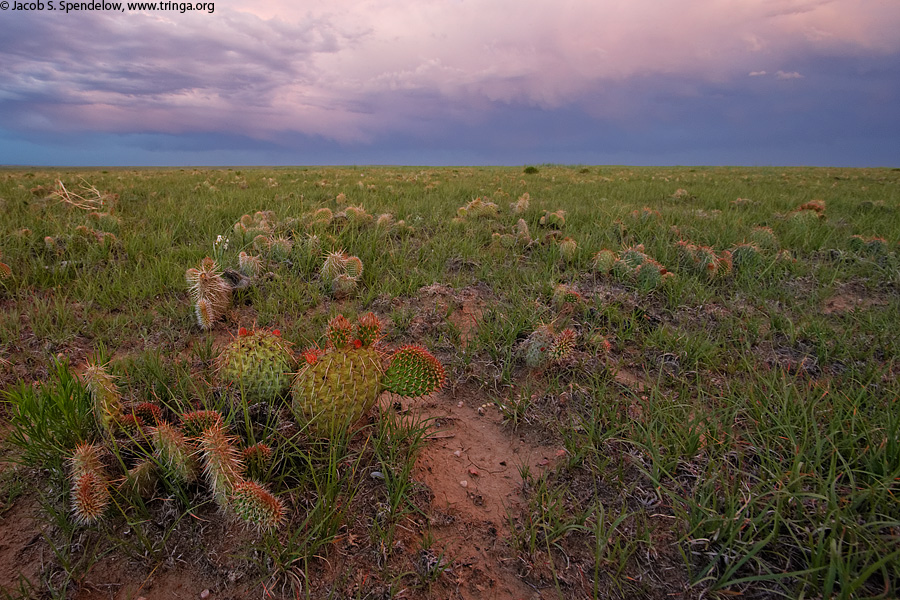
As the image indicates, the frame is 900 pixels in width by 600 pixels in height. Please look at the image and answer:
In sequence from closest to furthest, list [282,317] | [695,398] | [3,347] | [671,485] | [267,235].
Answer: [671,485]
[695,398]
[3,347]
[282,317]
[267,235]

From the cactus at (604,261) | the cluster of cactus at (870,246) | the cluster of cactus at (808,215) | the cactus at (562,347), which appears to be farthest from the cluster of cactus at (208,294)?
the cluster of cactus at (808,215)

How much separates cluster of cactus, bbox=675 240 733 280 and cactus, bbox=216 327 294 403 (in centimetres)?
349

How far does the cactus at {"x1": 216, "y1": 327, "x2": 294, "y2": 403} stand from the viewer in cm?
197

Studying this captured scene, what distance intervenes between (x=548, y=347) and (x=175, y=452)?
1792 mm

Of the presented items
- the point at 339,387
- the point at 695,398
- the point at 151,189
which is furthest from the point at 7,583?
the point at 151,189

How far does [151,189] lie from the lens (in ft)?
26.3

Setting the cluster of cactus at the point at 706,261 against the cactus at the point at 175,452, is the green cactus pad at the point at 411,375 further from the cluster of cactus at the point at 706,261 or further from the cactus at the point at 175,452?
the cluster of cactus at the point at 706,261

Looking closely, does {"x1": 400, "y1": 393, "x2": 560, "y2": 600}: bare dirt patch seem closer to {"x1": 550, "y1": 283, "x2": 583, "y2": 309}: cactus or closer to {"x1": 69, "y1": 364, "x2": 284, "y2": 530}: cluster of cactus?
{"x1": 69, "y1": 364, "x2": 284, "y2": 530}: cluster of cactus

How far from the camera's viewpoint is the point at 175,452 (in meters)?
1.57

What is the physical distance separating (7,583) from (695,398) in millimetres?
2860

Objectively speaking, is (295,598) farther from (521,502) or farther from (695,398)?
(695,398)

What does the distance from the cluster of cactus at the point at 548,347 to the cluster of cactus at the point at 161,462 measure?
1.45m

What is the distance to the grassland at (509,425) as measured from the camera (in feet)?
4.81

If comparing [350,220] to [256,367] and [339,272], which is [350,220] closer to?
[339,272]
